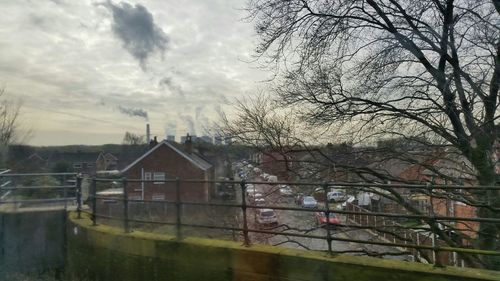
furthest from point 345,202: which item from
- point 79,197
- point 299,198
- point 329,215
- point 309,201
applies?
point 79,197

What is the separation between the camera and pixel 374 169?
9898 mm

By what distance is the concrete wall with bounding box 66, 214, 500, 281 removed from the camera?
420cm

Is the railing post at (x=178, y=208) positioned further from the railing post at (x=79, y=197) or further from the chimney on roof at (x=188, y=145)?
the chimney on roof at (x=188, y=145)

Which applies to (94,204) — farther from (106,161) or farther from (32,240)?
(106,161)

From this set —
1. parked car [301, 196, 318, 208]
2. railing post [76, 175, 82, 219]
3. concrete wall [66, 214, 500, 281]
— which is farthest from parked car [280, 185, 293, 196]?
railing post [76, 175, 82, 219]

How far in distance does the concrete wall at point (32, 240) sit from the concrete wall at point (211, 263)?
205 centimetres

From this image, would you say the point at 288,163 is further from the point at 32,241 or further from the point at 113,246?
the point at 32,241

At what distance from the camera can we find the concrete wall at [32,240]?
31.1 ft

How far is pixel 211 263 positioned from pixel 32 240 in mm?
6608

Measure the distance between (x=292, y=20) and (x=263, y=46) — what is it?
920 millimetres

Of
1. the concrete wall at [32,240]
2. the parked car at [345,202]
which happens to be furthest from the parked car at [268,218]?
the concrete wall at [32,240]

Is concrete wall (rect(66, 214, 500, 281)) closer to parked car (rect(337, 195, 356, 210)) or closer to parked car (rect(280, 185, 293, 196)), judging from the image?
parked car (rect(337, 195, 356, 210))

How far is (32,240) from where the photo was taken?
32.3ft

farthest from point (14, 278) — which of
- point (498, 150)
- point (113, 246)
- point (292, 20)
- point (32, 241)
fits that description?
point (498, 150)
